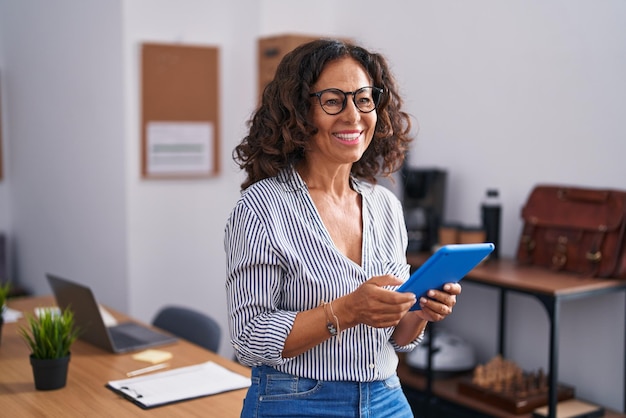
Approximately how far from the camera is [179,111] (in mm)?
4547

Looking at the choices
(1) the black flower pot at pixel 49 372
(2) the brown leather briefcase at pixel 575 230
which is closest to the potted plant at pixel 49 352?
(1) the black flower pot at pixel 49 372

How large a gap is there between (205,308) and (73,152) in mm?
1285

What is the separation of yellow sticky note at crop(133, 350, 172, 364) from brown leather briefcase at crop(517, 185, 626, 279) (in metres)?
1.75

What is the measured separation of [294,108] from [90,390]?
108 cm

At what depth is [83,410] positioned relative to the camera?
6.98ft

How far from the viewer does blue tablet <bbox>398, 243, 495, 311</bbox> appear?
1.56m

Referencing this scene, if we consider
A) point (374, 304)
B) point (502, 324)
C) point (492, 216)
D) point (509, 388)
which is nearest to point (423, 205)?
point (492, 216)

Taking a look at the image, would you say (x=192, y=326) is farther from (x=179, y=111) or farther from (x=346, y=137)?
(x=179, y=111)

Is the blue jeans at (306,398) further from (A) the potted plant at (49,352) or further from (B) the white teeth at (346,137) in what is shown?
(A) the potted plant at (49,352)

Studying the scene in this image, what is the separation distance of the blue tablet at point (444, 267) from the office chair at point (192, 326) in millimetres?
1459

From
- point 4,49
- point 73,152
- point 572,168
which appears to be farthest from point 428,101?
point 4,49

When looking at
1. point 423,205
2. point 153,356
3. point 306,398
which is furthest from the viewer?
point 423,205

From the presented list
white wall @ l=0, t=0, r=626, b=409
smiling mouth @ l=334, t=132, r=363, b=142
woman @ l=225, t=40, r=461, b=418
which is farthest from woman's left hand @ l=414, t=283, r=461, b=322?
white wall @ l=0, t=0, r=626, b=409

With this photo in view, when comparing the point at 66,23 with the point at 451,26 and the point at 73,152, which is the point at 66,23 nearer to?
the point at 73,152
